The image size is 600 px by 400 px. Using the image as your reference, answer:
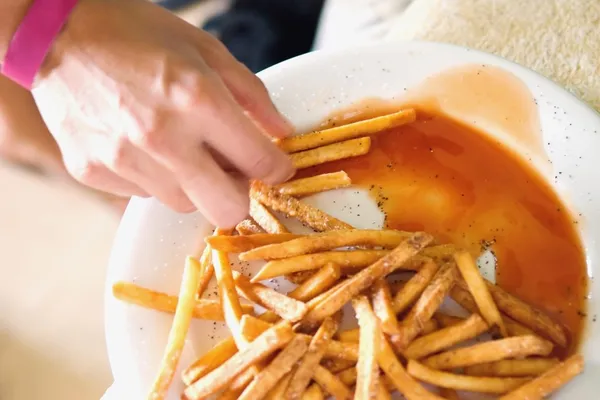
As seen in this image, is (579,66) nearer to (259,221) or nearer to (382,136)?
(382,136)

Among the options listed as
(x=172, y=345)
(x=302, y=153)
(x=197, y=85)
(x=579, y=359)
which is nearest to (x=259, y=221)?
(x=302, y=153)

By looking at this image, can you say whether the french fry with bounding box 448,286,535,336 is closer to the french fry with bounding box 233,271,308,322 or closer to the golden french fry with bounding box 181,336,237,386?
the french fry with bounding box 233,271,308,322

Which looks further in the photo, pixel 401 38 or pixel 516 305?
pixel 401 38

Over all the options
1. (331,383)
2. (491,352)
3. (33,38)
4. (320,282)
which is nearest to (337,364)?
(331,383)

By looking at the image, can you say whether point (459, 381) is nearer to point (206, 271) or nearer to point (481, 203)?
point (481, 203)

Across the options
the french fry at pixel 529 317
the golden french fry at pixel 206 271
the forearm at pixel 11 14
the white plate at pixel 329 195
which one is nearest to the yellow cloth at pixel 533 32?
the white plate at pixel 329 195

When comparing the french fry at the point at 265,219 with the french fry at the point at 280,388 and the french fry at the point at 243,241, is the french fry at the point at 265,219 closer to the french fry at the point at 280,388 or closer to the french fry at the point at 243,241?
the french fry at the point at 243,241

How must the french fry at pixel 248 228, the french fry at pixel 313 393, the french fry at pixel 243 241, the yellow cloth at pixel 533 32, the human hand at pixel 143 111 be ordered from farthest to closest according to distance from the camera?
the yellow cloth at pixel 533 32 → the french fry at pixel 248 228 → the french fry at pixel 243 241 → the french fry at pixel 313 393 → the human hand at pixel 143 111
